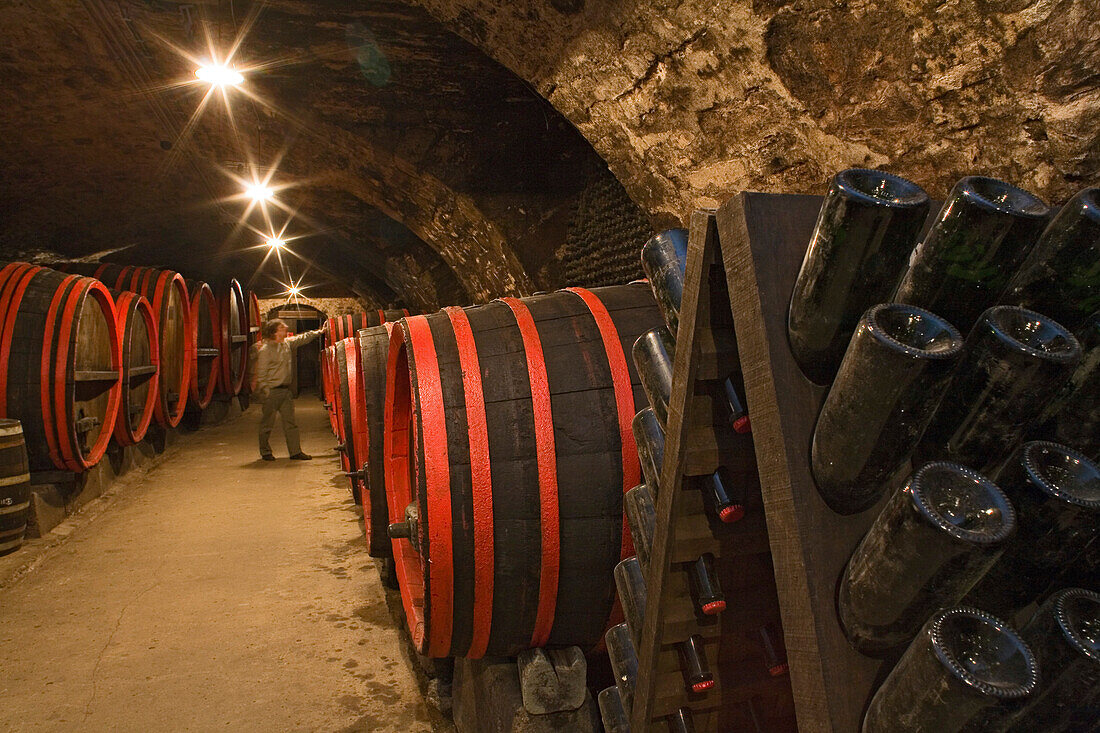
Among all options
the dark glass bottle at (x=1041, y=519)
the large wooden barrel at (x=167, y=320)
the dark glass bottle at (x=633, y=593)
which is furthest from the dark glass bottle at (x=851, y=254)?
the large wooden barrel at (x=167, y=320)

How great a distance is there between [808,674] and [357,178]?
6.56 metres

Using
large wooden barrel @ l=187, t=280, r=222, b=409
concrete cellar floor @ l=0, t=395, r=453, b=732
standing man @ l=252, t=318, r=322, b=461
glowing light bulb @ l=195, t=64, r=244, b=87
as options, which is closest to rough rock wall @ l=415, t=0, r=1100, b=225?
concrete cellar floor @ l=0, t=395, r=453, b=732

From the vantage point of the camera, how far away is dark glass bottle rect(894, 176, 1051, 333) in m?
0.68

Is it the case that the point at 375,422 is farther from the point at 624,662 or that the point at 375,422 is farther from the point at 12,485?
the point at 12,485

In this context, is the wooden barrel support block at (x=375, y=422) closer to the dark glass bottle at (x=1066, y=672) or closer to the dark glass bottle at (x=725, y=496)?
the dark glass bottle at (x=725, y=496)

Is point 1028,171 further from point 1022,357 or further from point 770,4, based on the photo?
point 1022,357

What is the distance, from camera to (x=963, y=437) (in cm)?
71

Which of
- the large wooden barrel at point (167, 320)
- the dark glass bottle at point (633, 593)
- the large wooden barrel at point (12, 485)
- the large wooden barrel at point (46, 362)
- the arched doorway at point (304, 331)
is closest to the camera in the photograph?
the dark glass bottle at point (633, 593)

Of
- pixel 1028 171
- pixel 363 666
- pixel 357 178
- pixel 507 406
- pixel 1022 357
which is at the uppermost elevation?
pixel 357 178

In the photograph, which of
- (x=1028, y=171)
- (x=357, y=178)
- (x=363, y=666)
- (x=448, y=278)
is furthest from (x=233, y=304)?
(x=1028, y=171)

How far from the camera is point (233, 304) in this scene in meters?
8.95

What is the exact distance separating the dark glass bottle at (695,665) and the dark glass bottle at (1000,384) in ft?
1.75

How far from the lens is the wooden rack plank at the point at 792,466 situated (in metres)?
0.72

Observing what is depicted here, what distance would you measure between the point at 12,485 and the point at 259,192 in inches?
205
